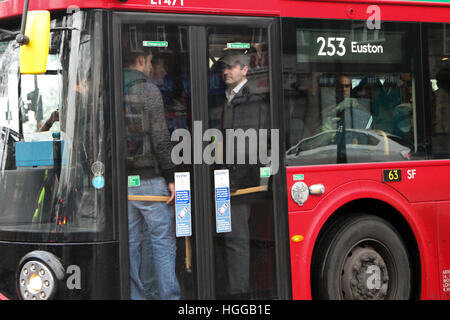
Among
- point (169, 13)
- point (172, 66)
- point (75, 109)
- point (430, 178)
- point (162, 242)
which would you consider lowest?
point (162, 242)

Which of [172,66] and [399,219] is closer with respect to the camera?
[172,66]

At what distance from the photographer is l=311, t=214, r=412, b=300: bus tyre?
534 centimetres

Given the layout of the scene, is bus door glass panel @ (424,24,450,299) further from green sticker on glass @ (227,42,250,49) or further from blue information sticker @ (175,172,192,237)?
blue information sticker @ (175,172,192,237)

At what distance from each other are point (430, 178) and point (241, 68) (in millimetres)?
1963

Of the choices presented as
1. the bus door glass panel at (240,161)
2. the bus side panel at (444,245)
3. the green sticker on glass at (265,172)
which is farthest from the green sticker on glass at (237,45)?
the bus side panel at (444,245)

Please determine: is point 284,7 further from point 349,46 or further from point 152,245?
point 152,245

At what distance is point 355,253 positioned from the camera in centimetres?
550

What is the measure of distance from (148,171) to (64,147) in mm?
625

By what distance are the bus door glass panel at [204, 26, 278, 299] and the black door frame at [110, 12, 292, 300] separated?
50 millimetres

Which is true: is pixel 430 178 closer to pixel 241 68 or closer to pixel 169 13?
pixel 241 68

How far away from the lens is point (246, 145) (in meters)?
5.17

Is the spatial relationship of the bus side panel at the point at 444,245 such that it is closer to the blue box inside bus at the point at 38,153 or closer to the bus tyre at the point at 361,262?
the bus tyre at the point at 361,262
